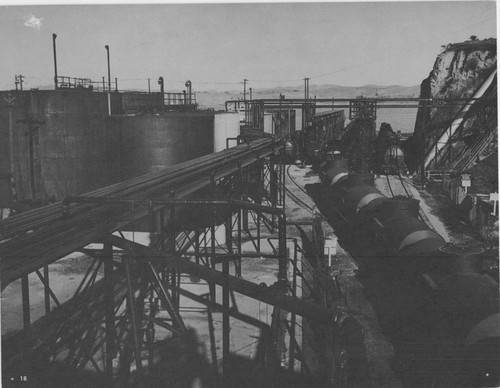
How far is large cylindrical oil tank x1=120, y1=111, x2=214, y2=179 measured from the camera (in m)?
25.2

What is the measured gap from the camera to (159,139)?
Answer: 25312 millimetres

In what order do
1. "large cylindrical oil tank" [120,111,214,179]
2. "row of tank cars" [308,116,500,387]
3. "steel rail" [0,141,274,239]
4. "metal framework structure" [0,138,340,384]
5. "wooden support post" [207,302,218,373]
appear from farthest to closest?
"large cylindrical oil tank" [120,111,214,179]
"wooden support post" [207,302,218,373]
"row of tank cars" [308,116,500,387]
"steel rail" [0,141,274,239]
"metal framework structure" [0,138,340,384]

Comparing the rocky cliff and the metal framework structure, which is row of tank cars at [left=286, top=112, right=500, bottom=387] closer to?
the metal framework structure

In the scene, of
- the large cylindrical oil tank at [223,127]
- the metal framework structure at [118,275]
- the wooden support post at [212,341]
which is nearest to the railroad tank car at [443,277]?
the metal framework structure at [118,275]

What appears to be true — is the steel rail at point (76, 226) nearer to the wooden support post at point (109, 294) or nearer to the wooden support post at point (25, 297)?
the wooden support post at point (109, 294)

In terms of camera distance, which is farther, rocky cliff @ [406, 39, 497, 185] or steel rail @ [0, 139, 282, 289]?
rocky cliff @ [406, 39, 497, 185]

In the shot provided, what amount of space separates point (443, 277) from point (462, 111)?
30.7 meters

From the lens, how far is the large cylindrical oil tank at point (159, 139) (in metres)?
25.2

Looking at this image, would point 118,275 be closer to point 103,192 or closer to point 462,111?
point 103,192

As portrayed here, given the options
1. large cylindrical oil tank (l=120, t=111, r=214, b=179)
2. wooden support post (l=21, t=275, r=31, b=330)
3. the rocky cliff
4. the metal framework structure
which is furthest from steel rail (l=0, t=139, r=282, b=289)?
the rocky cliff

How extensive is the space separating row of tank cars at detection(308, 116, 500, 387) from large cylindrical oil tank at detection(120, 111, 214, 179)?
8.66 m

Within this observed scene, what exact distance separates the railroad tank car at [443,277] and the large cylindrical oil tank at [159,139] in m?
9.24

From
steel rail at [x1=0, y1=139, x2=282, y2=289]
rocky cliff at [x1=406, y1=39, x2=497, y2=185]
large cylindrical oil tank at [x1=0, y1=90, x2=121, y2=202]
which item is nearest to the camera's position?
steel rail at [x1=0, y1=139, x2=282, y2=289]

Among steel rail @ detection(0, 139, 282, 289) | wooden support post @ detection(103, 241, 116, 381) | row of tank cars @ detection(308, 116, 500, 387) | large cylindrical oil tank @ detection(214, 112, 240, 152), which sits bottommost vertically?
row of tank cars @ detection(308, 116, 500, 387)
